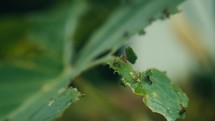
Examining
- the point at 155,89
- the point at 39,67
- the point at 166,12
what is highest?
the point at 39,67

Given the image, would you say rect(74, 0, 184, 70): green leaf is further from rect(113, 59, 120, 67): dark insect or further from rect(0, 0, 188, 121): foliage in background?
rect(113, 59, 120, 67): dark insect

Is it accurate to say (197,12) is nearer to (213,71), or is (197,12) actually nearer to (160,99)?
(213,71)

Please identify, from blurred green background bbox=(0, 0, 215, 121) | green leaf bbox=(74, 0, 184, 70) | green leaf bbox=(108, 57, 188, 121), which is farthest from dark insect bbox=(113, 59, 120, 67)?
blurred green background bbox=(0, 0, 215, 121)

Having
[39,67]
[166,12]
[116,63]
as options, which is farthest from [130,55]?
[39,67]

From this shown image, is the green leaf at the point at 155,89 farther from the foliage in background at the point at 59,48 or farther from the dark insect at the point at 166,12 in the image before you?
the dark insect at the point at 166,12

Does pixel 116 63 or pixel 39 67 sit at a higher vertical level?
pixel 39 67

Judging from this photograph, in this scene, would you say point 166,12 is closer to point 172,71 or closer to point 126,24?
point 126,24

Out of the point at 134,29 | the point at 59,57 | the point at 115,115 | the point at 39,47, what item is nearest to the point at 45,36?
the point at 39,47
